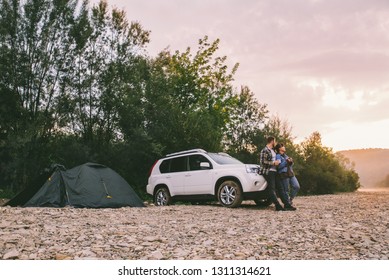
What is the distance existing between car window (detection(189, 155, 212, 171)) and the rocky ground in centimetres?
410

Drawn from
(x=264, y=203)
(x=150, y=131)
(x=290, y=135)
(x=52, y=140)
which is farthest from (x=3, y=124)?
(x=290, y=135)

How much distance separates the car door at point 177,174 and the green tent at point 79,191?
5.44 ft

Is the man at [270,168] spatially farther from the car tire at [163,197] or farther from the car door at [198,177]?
the car tire at [163,197]

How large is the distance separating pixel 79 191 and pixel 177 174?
3381 millimetres

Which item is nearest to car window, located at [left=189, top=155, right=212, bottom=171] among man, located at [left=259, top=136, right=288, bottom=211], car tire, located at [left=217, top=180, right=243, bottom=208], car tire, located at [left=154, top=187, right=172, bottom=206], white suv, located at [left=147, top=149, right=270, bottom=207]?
white suv, located at [left=147, top=149, right=270, bottom=207]

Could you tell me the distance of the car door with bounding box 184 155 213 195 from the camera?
497 inches

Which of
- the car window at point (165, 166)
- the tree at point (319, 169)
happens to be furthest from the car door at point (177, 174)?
the tree at point (319, 169)

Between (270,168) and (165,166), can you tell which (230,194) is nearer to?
(270,168)

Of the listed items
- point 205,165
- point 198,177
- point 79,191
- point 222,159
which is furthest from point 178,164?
point 79,191

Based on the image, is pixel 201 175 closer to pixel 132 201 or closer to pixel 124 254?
pixel 132 201

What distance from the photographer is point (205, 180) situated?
12695mm

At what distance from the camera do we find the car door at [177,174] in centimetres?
1335

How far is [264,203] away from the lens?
12.9 m

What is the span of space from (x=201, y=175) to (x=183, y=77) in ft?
67.6
